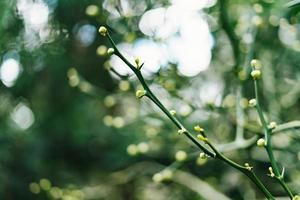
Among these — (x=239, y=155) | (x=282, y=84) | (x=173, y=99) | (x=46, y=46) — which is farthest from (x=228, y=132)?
(x=46, y=46)

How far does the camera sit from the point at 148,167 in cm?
223

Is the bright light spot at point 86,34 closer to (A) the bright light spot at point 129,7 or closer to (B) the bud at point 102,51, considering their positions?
(A) the bright light spot at point 129,7

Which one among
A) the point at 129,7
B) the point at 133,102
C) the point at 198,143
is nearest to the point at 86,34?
the point at 133,102

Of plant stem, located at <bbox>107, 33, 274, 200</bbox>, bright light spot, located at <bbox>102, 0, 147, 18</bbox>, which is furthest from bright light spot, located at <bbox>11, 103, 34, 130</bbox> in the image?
plant stem, located at <bbox>107, 33, 274, 200</bbox>

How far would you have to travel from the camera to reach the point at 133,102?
7.89ft

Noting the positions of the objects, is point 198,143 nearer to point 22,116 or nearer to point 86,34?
point 86,34

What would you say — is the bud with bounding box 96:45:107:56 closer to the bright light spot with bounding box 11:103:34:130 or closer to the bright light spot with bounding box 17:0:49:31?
the bright light spot with bounding box 17:0:49:31

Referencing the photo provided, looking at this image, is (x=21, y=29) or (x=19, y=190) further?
(x=19, y=190)

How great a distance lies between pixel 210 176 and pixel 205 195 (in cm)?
52

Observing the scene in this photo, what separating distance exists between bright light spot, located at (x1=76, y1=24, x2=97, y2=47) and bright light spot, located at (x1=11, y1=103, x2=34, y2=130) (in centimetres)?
44

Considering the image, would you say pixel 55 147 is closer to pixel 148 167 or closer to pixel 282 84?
pixel 148 167

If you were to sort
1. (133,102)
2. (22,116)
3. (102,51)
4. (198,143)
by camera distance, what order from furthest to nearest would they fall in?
(22,116) < (133,102) < (102,51) < (198,143)

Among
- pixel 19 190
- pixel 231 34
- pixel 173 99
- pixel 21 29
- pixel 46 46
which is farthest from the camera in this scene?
pixel 19 190

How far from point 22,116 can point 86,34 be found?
1.92 feet
